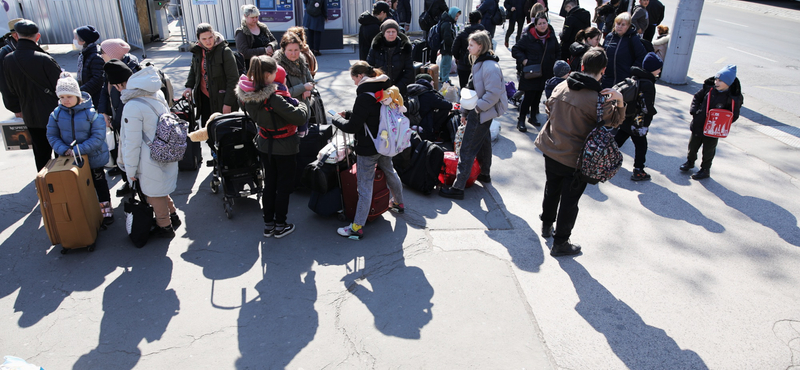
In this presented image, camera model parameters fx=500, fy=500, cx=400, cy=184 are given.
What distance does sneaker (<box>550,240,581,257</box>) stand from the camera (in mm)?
4625

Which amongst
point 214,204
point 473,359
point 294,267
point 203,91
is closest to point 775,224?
point 473,359

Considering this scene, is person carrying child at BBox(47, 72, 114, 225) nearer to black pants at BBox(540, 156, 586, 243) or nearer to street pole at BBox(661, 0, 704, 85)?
black pants at BBox(540, 156, 586, 243)

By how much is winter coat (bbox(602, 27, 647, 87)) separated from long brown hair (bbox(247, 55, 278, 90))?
4911mm

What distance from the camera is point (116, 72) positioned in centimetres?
446

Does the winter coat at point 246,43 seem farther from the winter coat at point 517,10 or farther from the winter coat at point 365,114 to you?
the winter coat at point 517,10

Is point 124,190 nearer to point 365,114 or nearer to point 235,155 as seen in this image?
point 235,155

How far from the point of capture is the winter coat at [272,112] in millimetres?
4297

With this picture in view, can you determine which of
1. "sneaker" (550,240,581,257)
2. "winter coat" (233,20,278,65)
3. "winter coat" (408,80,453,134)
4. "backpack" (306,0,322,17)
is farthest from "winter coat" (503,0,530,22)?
"sneaker" (550,240,581,257)

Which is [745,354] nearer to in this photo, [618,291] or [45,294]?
[618,291]

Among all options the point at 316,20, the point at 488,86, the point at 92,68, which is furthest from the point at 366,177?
the point at 316,20

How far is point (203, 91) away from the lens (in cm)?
630

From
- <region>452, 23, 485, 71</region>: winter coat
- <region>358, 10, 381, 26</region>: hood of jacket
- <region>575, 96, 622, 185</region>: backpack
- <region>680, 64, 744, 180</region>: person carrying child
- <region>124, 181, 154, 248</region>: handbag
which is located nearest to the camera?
<region>575, 96, 622, 185</region>: backpack

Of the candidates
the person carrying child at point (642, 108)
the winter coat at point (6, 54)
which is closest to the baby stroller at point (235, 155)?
the winter coat at point (6, 54)

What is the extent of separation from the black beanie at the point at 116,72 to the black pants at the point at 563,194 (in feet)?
12.7
